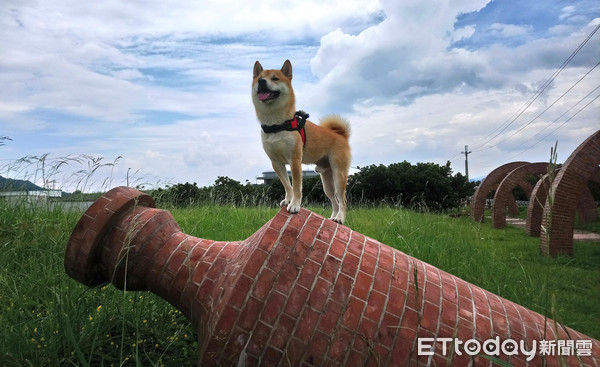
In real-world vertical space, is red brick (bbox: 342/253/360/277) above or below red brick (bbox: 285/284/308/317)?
above

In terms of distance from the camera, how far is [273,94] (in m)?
2.85

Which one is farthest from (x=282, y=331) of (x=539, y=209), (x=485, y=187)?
(x=485, y=187)

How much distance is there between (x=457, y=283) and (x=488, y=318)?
0.29 m

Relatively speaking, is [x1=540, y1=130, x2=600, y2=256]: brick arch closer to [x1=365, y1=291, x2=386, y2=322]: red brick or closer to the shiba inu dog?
the shiba inu dog

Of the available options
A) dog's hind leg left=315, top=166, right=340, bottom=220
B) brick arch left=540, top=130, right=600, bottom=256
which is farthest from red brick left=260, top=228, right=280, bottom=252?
brick arch left=540, top=130, right=600, bottom=256

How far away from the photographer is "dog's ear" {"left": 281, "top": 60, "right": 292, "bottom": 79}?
295 centimetres

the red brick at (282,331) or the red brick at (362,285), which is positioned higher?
the red brick at (362,285)

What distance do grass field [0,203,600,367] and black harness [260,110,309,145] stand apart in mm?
1370

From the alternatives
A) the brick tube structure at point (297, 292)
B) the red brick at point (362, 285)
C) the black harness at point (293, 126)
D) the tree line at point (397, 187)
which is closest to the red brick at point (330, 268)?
the brick tube structure at point (297, 292)

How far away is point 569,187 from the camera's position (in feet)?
37.8

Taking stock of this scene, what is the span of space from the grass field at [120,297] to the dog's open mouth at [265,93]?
146cm

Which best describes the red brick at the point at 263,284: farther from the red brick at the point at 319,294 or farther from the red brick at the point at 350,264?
the red brick at the point at 350,264

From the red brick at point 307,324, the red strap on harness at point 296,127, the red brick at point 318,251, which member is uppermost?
the red strap on harness at point 296,127

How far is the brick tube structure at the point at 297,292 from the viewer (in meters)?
2.22
